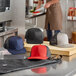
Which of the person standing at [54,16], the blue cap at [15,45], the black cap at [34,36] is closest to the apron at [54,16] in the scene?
the person standing at [54,16]

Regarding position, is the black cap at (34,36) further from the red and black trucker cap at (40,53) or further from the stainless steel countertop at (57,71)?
the stainless steel countertop at (57,71)

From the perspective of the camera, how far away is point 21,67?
40.8 inches

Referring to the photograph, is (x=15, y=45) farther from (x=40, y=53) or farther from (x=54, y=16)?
(x=54, y=16)

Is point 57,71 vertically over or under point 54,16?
under

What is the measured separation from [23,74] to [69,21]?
17.9 feet

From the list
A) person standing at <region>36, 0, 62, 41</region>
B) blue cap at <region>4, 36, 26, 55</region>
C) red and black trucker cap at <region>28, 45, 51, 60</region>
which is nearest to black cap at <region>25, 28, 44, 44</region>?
blue cap at <region>4, 36, 26, 55</region>

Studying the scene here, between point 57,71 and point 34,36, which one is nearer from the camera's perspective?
point 57,71

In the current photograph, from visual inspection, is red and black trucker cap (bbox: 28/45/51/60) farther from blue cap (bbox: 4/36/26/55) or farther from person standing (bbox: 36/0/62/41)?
person standing (bbox: 36/0/62/41)

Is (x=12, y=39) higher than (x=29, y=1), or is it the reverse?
(x=29, y=1)

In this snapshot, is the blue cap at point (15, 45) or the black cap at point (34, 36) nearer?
the blue cap at point (15, 45)

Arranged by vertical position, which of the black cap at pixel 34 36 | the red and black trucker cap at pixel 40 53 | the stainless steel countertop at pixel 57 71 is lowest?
the stainless steel countertop at pixel 57 71

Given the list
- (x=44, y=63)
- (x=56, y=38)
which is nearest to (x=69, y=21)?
(x=56, y=38)

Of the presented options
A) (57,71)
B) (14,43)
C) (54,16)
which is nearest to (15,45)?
(14,43)

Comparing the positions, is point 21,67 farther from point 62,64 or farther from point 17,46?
point 17,46
